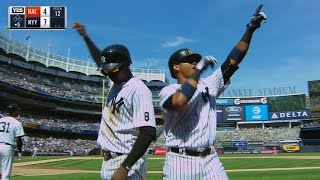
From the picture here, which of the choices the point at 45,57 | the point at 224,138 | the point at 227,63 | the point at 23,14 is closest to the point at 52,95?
the point at 45,57

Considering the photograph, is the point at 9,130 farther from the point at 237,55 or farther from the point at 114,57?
the point at 237,55

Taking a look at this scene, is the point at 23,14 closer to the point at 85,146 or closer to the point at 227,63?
Result: the point at 227,63

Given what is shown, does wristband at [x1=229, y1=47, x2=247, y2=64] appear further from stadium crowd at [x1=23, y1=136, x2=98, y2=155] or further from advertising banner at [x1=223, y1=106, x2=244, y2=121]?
advertising banner at [x1=223, y1=106, x2=244, y2=121]

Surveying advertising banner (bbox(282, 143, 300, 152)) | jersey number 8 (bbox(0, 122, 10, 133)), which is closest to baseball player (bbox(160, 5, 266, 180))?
jersey number 8 (bbox(0, 122, 10, 133))

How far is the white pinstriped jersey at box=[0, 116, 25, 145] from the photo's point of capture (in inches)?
339

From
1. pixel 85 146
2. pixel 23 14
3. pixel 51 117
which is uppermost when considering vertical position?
pixel 23 14

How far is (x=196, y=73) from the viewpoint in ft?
12.0

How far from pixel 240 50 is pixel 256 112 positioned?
7299 centimetres

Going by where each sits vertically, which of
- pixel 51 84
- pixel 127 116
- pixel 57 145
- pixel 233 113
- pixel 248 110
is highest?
pixel 51 84

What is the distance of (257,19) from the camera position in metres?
4.16

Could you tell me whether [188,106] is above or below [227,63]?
below

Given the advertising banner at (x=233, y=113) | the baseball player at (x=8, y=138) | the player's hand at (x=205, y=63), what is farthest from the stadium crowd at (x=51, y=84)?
the player's hand at (x=205, y=63)

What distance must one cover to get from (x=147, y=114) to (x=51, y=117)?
A: 2526 inches

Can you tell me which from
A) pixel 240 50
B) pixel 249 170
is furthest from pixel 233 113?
pixel 240 50
